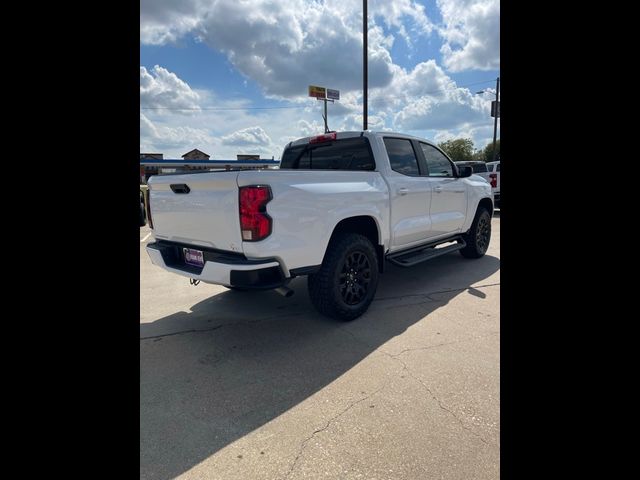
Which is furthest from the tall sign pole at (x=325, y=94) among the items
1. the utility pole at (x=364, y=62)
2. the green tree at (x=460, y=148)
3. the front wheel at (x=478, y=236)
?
the green tree at (x=460, y=148)

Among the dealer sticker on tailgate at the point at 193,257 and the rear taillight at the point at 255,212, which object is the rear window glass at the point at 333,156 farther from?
the dealer sticker on tailgate at the point at 193,257

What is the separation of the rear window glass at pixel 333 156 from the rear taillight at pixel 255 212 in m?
1.79

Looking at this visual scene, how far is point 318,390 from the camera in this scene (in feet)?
8.61

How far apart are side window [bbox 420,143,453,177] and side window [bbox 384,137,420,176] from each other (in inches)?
13.4

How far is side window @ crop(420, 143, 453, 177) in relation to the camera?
524 cm

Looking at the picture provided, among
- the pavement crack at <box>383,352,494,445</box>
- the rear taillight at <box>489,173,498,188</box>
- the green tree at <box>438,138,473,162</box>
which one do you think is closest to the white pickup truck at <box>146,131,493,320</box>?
the pavement crack at <box>383,352,494,445</box>

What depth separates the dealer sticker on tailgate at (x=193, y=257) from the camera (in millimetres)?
3381

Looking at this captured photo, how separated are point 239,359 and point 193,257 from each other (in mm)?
1031

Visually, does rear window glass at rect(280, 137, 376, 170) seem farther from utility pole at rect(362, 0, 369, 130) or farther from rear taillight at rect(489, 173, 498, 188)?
utility pole at rect(362, 0, 369, 130)

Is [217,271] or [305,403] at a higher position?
[217,271]
